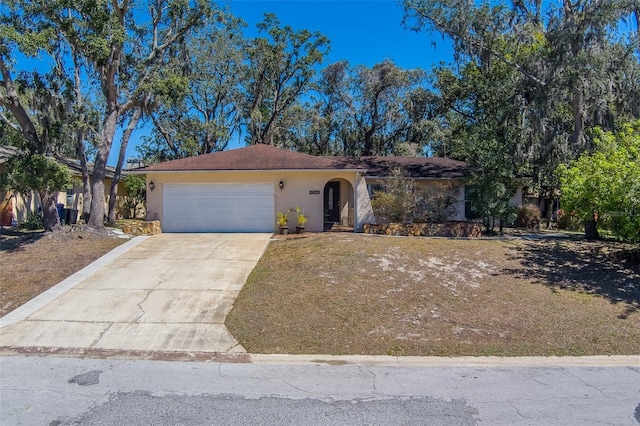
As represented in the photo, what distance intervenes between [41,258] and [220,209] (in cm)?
626

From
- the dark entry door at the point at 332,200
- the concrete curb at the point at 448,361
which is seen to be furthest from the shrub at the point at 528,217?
the concrete curb at the point at 448,361

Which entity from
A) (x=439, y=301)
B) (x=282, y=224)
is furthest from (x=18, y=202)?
(x=439, y=301)

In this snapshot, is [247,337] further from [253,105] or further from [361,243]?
[253,105]

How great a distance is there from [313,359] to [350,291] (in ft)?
9.23

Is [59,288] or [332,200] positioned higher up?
[332,200]

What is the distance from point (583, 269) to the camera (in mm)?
10641

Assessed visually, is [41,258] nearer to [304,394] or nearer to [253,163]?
[253,163]

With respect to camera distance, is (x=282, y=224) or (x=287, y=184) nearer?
(x=282, y=224)

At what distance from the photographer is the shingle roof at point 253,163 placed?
16.5 m

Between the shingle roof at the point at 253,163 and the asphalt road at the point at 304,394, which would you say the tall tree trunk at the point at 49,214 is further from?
the asphalt road at the point at 304,394

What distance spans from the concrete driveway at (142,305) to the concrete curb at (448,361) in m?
0.86

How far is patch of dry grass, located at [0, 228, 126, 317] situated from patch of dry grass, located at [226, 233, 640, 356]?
4.46 metres

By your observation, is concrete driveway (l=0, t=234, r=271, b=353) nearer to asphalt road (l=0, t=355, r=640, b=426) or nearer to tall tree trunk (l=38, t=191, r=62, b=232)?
asphalt road (l=0, t=355, r=640, b=426)

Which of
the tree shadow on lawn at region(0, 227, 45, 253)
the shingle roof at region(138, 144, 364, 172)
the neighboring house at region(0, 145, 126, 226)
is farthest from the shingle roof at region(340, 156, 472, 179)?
the neighboring house at region(0, 145, 126, 226)
